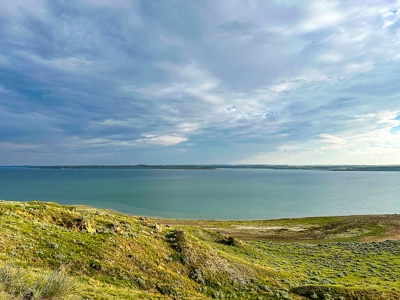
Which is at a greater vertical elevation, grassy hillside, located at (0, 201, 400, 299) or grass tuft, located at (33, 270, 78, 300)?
grass tuft, located at (33, 270, 78, 300)

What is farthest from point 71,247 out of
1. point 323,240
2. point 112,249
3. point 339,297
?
point 323,240

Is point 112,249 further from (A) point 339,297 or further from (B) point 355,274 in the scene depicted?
(B) point 355,274

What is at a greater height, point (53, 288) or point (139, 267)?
point (53, 288)

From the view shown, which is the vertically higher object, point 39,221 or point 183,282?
point 39,221

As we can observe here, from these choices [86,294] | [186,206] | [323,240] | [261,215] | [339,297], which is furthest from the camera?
[186,206]

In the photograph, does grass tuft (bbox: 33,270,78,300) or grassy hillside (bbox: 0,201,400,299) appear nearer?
grass tuft (bbox: 33,270,78,300)

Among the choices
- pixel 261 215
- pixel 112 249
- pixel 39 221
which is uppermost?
pixel 39 221

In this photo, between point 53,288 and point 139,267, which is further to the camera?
point 139,267

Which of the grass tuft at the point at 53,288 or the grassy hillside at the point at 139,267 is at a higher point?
the grass tuft at the point at 53,288

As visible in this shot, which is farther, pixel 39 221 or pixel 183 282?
pixel 39 221

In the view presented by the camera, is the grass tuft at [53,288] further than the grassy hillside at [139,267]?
No

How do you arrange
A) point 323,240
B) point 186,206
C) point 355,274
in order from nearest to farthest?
point 355,274 < point 323,240 < point 186,206

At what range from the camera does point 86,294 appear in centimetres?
987

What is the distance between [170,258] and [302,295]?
9.12m
